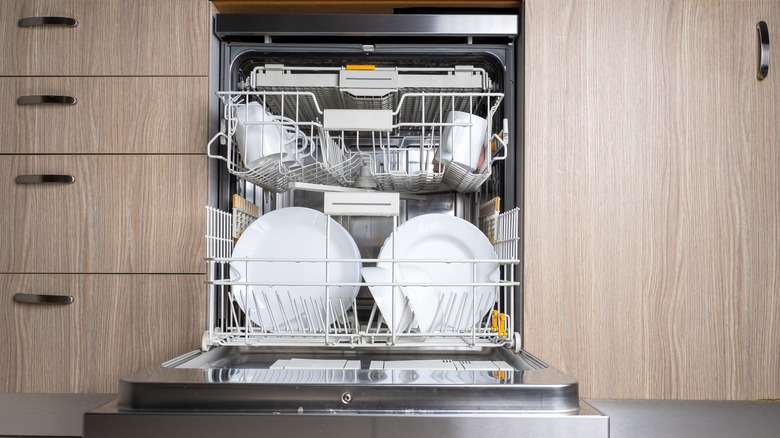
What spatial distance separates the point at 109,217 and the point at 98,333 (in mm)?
220

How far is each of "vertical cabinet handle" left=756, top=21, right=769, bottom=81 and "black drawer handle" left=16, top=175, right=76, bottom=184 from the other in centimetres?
130

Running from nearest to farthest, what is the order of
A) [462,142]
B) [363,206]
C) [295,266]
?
[363,206] → [462,142] → [295,266]

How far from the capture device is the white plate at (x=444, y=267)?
1.17 metres

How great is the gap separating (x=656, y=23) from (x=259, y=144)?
0.77 metres

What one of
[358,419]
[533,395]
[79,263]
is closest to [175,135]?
[79,263]

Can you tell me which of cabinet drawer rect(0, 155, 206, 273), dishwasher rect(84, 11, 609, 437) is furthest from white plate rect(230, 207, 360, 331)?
cabinet drawer rect(0, 155, 206, 273)

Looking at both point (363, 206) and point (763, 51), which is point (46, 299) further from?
point (763, 51)

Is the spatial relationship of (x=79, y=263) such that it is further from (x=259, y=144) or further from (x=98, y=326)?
(x=259, y=144)

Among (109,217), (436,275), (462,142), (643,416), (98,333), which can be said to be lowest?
(643,416)

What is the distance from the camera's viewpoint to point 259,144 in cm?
112

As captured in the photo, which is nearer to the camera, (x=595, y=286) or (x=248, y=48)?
(x=595, y=286)

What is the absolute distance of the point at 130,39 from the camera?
1210 millimetres

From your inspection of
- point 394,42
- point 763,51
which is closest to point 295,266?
point 394,42

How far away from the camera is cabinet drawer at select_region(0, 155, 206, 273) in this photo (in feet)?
3.92
